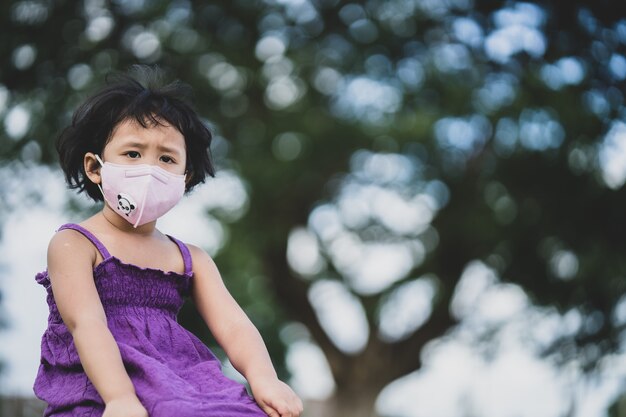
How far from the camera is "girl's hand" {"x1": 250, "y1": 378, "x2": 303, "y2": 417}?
2.33m

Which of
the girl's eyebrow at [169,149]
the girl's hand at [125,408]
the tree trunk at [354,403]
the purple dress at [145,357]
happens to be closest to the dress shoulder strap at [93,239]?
the purple dress at [145,357]

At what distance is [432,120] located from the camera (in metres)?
13.1

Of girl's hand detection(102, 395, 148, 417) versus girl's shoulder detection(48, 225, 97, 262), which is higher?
girl's shoulder detection(48, 225, 97, 262)

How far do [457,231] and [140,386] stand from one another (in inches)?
502

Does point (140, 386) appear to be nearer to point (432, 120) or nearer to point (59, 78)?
point (59, 78)

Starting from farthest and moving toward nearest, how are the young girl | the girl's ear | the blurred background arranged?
the blurred background, the girl's ear, the young girl

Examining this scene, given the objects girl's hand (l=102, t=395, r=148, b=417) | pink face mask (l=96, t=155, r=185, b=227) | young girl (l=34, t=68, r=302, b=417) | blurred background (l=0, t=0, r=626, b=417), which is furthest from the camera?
blurred background (l=0, t=0, r=626, b=417)

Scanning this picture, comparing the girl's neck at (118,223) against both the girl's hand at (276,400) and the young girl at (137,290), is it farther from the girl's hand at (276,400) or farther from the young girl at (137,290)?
the girl's hand at (276,400)

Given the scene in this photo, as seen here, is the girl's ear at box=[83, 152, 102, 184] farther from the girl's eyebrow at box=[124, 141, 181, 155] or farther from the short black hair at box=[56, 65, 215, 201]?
the girl's eyebrow at box=[124, 141, 181, 155]

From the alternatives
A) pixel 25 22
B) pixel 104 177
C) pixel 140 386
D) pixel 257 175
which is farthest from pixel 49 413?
pixel 257 175

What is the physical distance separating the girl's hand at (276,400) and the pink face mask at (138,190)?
54 cm

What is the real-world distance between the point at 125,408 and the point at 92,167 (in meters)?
0.74

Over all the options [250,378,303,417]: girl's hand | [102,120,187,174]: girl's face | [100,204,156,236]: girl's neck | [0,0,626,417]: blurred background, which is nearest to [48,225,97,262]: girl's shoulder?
[100,204,156,236]: girl's neck

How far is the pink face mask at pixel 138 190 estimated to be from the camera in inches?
96.3
